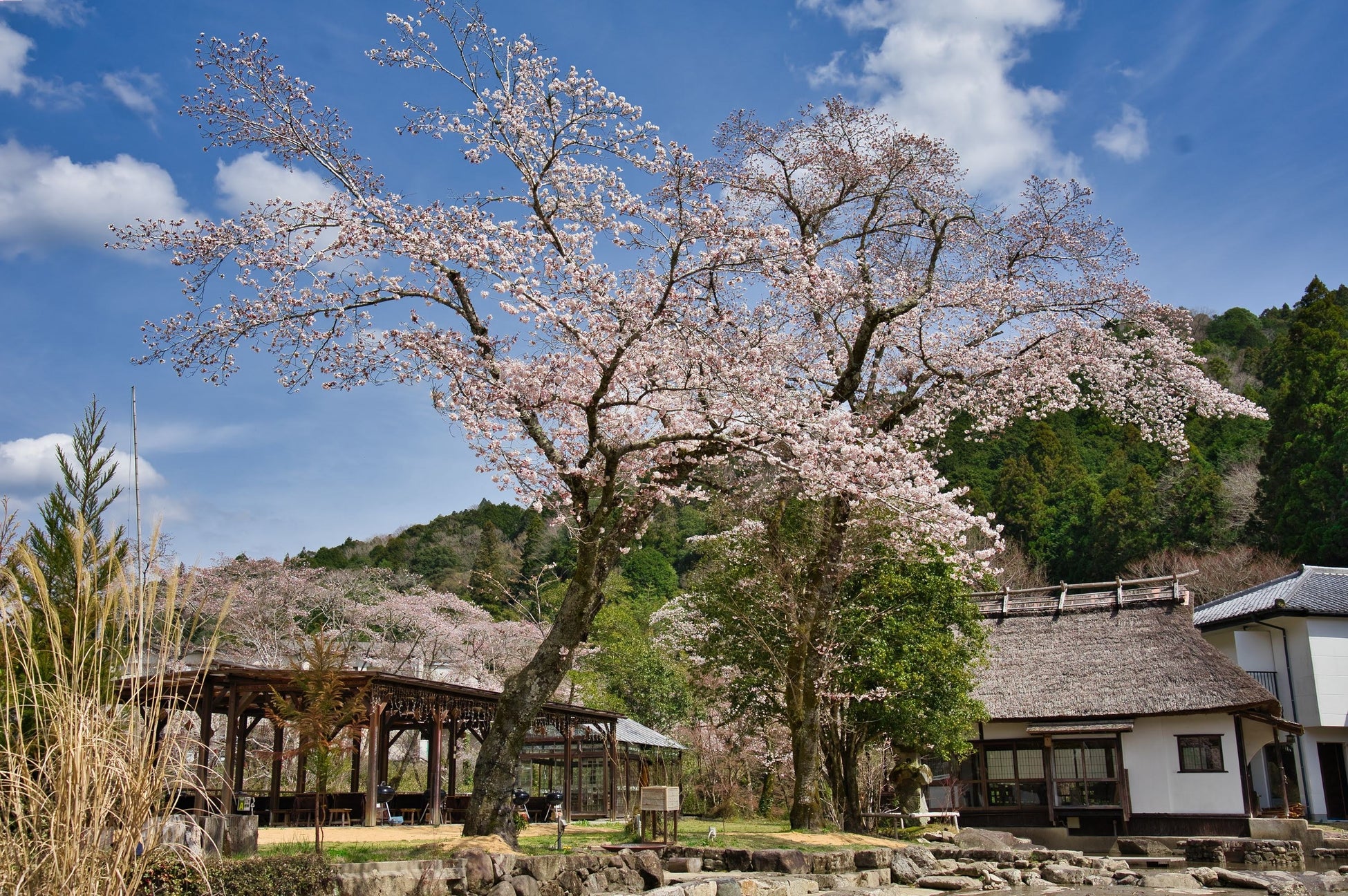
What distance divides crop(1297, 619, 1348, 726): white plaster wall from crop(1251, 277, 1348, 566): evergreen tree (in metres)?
5.58

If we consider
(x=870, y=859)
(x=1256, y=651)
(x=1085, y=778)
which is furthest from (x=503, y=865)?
(x=1256, y=651)

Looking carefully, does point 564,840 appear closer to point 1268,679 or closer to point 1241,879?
point 1241,879

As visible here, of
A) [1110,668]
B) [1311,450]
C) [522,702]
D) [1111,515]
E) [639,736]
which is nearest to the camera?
[522,702]

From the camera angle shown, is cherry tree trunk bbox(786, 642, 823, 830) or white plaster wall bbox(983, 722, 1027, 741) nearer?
cherry tree trunk bbox(786, 642, 823, 830)

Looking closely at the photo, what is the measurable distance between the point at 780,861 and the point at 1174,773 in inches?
397

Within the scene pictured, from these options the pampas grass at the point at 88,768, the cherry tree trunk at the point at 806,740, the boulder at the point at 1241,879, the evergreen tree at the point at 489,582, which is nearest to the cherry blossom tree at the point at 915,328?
the cherry tree trunk at the point at 806,740

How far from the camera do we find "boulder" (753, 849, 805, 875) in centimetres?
991

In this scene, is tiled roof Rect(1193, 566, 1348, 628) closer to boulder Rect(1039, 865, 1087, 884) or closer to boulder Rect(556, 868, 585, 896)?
boulder Rect(1039, 865, 1087, 884)

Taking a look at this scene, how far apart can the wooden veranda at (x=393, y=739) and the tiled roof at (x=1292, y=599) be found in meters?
12.2

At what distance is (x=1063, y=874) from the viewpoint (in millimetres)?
11859

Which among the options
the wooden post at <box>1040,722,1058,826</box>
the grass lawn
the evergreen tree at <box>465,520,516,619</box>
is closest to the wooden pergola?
the grass lawn

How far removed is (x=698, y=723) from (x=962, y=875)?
1060cm

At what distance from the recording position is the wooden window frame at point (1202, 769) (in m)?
16.3

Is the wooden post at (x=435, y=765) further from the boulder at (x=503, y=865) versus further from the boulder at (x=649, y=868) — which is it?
the boulder at (x=503, y=865)
